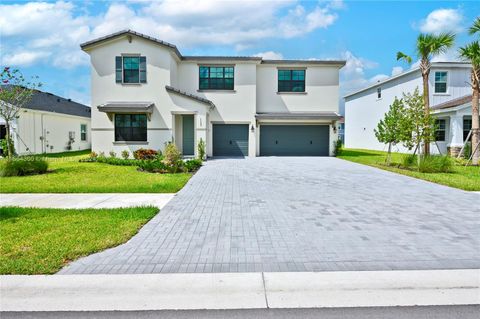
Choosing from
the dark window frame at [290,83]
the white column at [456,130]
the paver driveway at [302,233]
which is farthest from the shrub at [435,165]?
the dark window frame at [290,83]

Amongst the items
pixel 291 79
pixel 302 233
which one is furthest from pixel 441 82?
pixel 302 233

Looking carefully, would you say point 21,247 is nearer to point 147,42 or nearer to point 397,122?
point 397,122

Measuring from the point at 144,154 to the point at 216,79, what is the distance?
26.2 ft

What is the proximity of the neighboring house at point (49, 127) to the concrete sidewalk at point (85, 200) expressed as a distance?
44.4 ft

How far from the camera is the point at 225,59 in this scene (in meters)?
23.4

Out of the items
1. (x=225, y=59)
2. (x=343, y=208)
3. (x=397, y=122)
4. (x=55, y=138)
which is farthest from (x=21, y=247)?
(x=55, y=138)

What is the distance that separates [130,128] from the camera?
2162 centimetres

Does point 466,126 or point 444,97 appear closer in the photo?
point 466,126

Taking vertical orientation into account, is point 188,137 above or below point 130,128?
below

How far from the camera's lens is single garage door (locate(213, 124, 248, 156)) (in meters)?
24.1

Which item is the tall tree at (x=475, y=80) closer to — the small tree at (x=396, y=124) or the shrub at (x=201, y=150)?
the small tree at (x=396, y=124)

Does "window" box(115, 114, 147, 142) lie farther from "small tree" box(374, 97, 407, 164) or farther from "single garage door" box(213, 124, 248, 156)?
"small tree" box(374, 97, 407, 164)

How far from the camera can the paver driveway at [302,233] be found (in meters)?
4.65

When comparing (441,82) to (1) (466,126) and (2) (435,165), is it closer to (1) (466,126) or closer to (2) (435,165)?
(1) (466,126)
